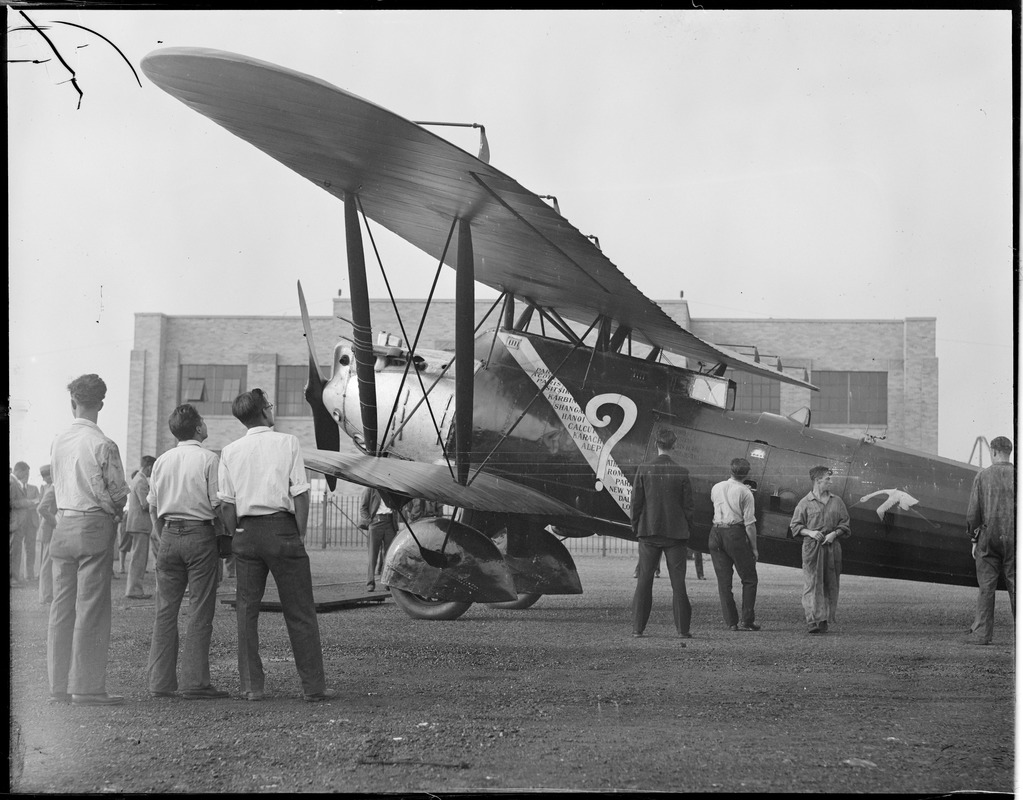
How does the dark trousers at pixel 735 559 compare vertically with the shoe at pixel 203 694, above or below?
above

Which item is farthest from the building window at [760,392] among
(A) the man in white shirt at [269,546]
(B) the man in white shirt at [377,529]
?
(A) the man in white shirt at [269,546]

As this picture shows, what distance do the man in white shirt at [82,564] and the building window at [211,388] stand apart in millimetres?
2087

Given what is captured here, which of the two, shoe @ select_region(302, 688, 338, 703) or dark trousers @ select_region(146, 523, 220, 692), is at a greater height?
dark trousers @ select_region(146, 523, 220, 692)

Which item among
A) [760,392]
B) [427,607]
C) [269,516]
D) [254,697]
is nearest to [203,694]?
[254,697]

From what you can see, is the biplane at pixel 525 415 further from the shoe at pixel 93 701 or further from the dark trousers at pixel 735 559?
the shoe at pixel 93 701

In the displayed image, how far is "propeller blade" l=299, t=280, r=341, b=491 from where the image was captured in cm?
803

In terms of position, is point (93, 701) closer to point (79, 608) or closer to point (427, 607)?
point (79, 608)

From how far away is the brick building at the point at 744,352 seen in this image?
6570mm

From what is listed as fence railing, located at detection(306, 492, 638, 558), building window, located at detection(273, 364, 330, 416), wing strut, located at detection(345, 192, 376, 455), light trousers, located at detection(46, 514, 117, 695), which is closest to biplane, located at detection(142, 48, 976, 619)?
wing strut, located at detection(345, 192, 376, 455)

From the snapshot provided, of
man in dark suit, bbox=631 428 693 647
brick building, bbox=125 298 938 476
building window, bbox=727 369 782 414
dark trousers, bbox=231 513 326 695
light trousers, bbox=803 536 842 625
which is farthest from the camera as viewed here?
building window, bbox=727 369 782 414

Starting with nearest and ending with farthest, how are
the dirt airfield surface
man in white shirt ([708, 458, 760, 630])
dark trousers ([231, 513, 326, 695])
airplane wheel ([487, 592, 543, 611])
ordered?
the dirt airfield surface
dark trousers ([231, 513, 326, 695])
man in white shirt ([708, 458, 760, 630])
airplane wheel ([487, 592, 543, 611])

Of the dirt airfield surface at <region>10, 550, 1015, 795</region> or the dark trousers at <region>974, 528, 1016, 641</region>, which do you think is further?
the dark trousers at <region>974, 528, 1016, 641</region>

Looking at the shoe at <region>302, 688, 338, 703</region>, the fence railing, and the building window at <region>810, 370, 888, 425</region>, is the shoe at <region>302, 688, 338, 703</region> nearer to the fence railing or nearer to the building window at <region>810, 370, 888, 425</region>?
the building window at <region>810, 370, 888, 425</region>

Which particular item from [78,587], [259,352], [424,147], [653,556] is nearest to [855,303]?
[653,556]
